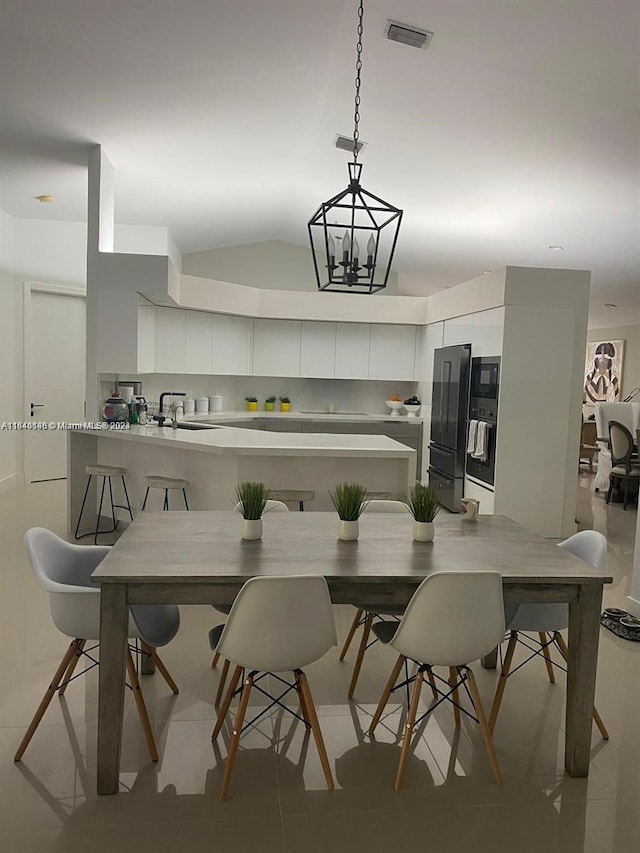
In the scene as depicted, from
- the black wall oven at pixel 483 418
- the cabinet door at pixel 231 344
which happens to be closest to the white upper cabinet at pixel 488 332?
the black wall oven at pixel 483 418

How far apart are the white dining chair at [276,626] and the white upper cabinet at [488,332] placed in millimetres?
3935

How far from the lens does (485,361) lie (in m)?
6.07

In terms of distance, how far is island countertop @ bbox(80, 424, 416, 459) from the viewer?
478cm

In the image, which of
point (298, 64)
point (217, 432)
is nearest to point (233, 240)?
point (217, 432)

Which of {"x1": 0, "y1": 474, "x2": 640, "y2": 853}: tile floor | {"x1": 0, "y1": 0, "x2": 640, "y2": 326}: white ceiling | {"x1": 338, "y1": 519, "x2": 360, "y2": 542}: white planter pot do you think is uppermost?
{"x1": 0, "y1": 0, "x2": 640, "y2": 326}: white ceiling

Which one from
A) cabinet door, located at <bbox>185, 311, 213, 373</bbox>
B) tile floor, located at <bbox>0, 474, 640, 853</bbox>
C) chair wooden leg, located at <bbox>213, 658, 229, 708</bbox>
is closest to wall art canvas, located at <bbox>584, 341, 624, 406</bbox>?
cabinet door, located at <bbox>185, 311, 213, 373</bbox>

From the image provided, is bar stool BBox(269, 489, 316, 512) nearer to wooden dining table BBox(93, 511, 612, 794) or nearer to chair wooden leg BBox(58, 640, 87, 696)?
wooden dining table BBox(93, 511, 612, 794)

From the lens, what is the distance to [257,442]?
501 centimetres

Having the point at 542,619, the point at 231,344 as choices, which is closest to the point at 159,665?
the point at 542,619

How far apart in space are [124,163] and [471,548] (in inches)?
180

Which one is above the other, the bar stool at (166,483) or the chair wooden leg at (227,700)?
the bar stool at (166,483)

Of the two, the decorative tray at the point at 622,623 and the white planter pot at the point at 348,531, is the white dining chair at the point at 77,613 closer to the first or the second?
the white planter pot at the point at 348,531

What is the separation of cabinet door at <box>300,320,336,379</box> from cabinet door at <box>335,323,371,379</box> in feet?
0.25

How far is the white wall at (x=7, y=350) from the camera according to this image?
7047 mm
